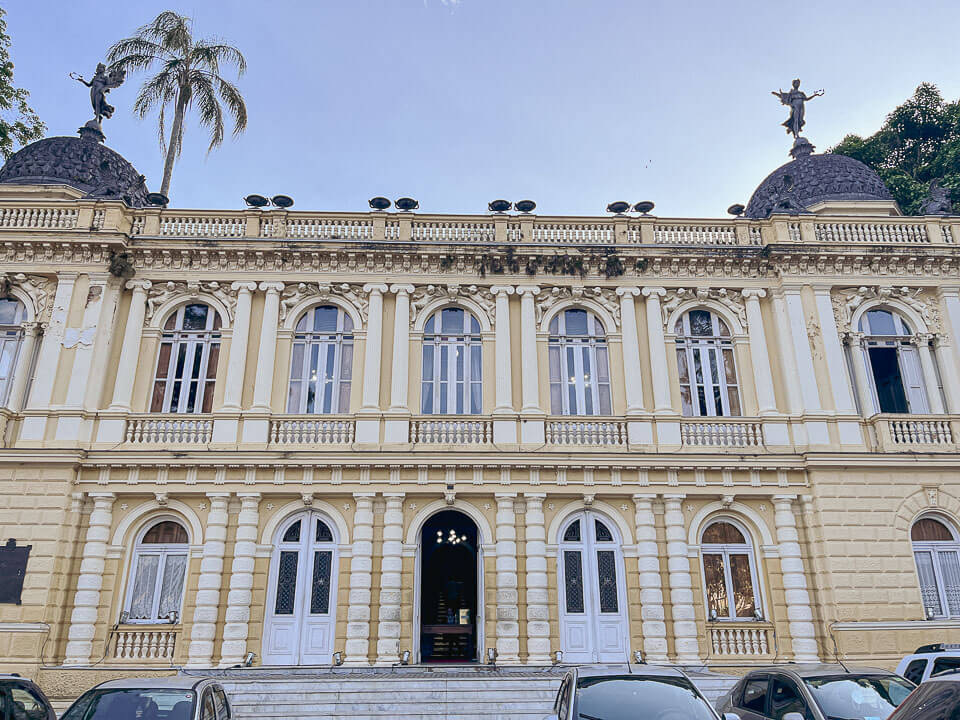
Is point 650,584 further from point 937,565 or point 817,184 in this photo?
point 817,184

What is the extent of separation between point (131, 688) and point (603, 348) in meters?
12.3

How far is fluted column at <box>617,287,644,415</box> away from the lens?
16237mm

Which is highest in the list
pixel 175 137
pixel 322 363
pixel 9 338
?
pixel 175 137

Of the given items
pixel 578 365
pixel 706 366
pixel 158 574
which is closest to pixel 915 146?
pixel 706 366

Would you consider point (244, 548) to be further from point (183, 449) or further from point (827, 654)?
point (827, 654)

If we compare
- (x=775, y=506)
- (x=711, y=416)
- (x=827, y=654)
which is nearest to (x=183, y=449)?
(x=711, y=416)

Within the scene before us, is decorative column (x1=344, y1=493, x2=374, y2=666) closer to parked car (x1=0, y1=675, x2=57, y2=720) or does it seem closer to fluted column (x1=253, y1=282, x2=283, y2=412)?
fluted column (x1=253, y1=282, x2=283, y2=412)

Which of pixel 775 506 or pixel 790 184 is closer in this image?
pixel 775 506

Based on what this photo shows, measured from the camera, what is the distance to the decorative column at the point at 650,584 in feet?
47.3

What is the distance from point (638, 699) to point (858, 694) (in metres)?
3.08

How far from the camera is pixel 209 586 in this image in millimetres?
14406

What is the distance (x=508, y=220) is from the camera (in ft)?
58.3

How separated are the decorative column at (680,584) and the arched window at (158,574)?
34.6ft

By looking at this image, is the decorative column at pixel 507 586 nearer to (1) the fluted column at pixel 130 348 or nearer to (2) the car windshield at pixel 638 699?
(2) the car windshield at pixel 638 699
